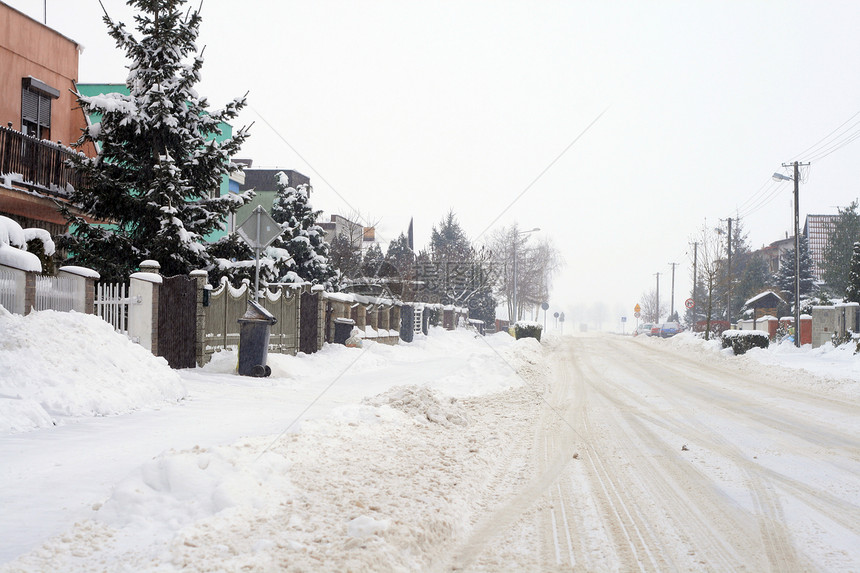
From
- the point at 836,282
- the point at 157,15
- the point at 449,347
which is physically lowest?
the point at 449,347

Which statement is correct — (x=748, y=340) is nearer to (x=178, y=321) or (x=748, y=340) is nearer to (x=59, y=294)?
(x=178, y=321)

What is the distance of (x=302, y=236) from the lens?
3378 centimetres

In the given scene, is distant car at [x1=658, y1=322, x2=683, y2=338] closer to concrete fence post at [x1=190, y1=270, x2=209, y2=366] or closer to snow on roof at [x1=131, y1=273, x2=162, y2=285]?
concrete fence post at [x1=190, y1=270, x2=209, y2=366]

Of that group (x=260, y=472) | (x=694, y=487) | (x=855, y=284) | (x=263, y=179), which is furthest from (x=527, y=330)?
(x=260, y=472)

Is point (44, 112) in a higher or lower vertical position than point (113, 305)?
higher

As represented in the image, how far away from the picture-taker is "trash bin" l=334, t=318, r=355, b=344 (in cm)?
2309

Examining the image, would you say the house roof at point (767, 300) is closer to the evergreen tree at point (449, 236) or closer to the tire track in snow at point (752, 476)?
the evergreen tree at point (449, 236)

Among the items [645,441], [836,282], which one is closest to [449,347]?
[645,441]

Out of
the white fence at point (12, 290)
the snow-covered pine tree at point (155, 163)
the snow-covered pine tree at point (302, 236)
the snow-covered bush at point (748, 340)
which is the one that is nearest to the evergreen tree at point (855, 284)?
the snow-covered bush at point (748, 340)

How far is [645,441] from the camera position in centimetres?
838

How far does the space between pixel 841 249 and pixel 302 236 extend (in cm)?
4223

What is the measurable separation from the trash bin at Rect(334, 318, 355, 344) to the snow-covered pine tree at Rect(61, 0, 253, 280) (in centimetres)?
710

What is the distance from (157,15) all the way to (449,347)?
20.7 m

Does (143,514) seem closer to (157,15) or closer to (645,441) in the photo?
(645,441)
